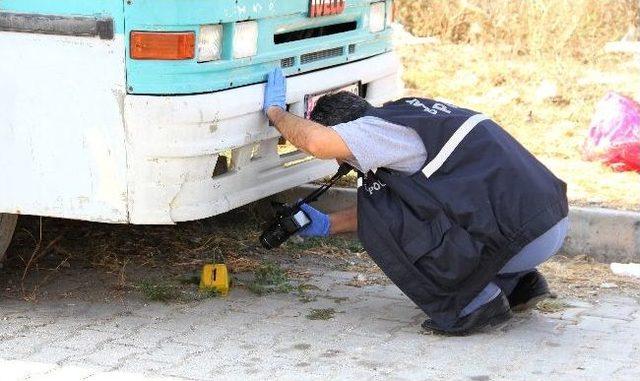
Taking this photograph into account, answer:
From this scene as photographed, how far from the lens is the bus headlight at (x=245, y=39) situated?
183 inches

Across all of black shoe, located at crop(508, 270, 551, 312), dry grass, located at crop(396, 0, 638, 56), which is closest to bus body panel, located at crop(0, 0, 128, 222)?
black shoe, located at crop(508, 270, 551, 312)

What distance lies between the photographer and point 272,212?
21.4 feet

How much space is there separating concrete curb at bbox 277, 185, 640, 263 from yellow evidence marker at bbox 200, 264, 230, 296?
178cm

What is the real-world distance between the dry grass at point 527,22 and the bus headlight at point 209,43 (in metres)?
5.37

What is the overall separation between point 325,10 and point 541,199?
1241 mm

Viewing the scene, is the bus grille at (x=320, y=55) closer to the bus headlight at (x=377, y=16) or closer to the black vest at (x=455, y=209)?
the bus headlight at (x=377, y=16)

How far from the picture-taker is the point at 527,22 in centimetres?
980

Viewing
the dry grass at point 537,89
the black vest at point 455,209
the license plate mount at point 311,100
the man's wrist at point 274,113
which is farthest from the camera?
the dry grass at point 537,89

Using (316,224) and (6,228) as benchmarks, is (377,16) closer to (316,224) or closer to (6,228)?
(316,224)

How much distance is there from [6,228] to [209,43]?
4.15ft

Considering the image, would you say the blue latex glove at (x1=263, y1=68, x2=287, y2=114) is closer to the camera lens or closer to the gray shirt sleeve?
the gray shirt sleeve

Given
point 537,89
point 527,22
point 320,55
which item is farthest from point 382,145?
point 527,22

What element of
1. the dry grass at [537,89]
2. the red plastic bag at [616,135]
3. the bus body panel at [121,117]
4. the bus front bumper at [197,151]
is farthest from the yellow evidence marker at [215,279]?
the red plastic bag at [616,135]

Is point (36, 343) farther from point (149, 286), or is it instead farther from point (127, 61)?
point (127, 61)
